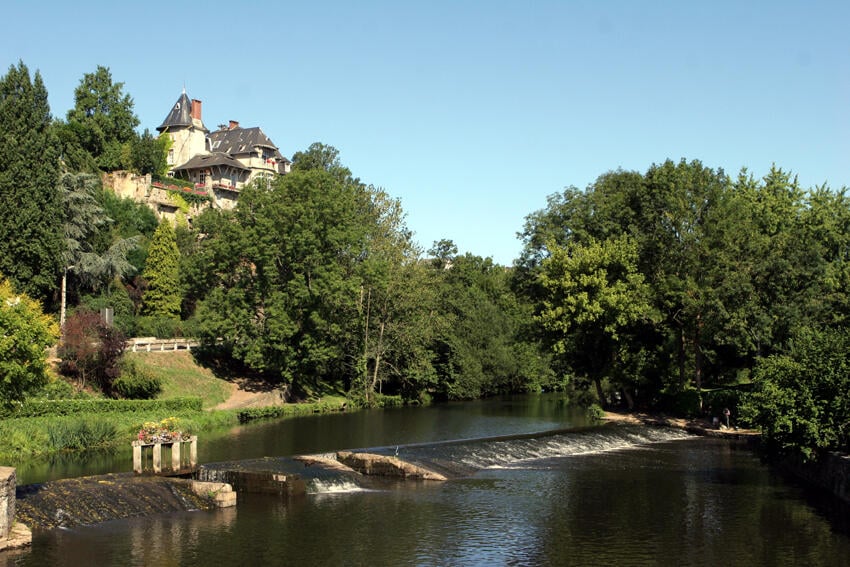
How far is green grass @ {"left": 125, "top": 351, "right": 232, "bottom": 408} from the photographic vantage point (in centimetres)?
5747

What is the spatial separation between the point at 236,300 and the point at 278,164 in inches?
2214

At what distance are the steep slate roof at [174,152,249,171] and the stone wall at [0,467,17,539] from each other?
80878 millimetres

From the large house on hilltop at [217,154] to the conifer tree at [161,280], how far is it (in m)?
27.9

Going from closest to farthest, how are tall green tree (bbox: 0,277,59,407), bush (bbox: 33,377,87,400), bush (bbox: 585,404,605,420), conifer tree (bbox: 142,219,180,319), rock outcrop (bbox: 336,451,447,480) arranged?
1. tall green tree (bbox: 0,277,59,407)
2. rock outcrop (bbox: 336,451,447,480)
3. bush (bbox: 33,377,87,400)
4. bush (bbox: 585,404,605,420)
5. conifer tree (bbox: 142,219,180,319)

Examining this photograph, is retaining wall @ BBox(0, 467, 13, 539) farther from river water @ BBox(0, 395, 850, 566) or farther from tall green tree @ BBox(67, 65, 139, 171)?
tall green tree @ BBox(67, 65, 139, 171)

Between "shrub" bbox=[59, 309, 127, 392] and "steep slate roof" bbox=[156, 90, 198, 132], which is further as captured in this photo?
"steep slate roof" bbox=[156, 90, 198, 132]

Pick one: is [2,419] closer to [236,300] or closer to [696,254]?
[236,300]

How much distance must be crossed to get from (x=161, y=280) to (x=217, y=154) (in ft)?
131

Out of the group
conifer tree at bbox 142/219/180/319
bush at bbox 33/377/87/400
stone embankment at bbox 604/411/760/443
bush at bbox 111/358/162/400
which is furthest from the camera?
conifer tree at bbox 142/219/180/319

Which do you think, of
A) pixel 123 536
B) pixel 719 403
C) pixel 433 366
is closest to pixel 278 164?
pixel 433 366

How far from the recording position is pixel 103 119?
85375 mm

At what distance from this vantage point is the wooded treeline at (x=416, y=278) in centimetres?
5388

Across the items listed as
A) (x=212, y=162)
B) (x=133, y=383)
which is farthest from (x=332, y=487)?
(x=212, y=162)

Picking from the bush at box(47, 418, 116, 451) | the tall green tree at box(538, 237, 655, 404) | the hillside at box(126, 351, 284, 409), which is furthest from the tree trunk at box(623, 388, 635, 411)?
the bush at box(47, 418, 116, 451)
